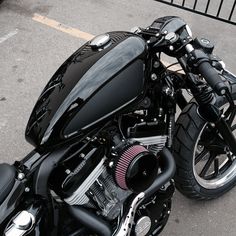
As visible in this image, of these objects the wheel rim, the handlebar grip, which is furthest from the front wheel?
the handlebar grip

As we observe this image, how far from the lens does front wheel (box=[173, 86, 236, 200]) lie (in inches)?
75.9

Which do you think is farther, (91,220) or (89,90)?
(91,220)

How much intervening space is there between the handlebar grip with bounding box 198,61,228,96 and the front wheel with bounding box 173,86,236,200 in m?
0.48

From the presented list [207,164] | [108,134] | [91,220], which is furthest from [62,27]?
[91,220]

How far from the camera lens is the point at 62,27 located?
3.95 meters

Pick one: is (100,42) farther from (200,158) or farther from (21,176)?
(200,158)

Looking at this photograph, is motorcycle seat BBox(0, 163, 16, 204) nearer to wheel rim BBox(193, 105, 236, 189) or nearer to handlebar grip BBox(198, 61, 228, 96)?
handlebar grip BBox(198, 61, 228, 96)

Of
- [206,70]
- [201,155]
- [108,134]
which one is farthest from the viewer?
[201,155]

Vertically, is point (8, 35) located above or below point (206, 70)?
below

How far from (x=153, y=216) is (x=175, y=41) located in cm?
87

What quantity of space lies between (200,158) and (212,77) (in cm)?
97

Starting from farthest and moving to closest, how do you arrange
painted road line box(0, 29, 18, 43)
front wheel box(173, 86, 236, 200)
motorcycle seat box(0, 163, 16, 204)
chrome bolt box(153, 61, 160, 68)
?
painted road line box(0, 29, 18, 43)
front wheel box(173, 86, 236, 200)
chrome bolt box(153, 61, 160, 68)
motorcycle seat box(0, 163, 16, 204)

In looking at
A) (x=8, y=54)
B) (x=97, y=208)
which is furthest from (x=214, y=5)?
(x=97, y=208)

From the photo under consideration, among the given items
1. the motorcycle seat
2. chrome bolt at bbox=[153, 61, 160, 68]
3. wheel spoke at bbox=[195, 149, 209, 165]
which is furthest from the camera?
wheel spoke at bbox=[195, 149, 209, 165]
